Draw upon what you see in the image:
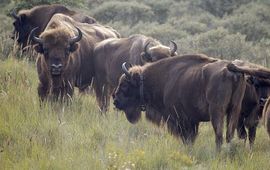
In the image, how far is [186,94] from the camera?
821 cm

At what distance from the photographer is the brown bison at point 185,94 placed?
7.45 metres

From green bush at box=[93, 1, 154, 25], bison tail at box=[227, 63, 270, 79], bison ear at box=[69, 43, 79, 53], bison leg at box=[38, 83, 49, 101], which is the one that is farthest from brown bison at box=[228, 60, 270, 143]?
green bush at box=[93, 1, 154, 25]

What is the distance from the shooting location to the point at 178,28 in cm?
2147

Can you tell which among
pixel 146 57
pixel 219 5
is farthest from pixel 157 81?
pixel 219 5

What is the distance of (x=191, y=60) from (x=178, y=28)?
13.0 m

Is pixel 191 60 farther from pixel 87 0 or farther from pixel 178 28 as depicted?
pixel 87 0

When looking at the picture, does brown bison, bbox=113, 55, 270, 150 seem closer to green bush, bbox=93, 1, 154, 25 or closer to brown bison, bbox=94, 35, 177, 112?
brown bison, bbox=94, 35, 177, 112

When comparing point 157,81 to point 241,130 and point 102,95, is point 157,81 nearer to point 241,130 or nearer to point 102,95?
point 241,130

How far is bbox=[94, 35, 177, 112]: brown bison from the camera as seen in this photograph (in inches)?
408

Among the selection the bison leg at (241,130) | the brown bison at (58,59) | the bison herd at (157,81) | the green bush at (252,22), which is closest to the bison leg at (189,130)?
the bison herd at (157,81)

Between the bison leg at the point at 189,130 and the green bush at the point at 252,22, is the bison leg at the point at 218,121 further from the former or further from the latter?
the green bush at the point at 252,22

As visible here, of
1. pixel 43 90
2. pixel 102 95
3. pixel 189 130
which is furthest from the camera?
pixel 102 95

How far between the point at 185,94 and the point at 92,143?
1.80 metres

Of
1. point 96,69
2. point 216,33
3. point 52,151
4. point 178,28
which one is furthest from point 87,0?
point 52,151
